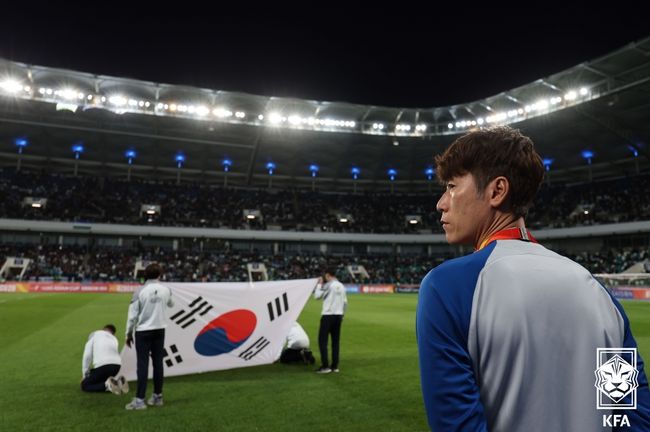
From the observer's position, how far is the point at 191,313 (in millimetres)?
9078

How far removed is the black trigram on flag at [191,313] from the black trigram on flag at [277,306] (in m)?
1.47

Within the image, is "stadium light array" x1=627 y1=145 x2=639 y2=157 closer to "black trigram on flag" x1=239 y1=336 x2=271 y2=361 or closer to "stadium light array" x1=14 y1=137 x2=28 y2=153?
"black trigram on flag" x1=239 y1=336 x2=271 y2=361

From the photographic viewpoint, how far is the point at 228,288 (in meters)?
9.68

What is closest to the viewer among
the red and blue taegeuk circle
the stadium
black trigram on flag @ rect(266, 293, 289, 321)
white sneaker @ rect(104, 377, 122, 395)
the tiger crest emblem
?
the tiger crest emblem

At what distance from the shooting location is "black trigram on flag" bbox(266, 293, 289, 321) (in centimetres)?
1014

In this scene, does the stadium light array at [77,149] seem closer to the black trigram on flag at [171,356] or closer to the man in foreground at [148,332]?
the black trigram on flag at [171,356]

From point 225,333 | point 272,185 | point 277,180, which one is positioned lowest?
point 225,333

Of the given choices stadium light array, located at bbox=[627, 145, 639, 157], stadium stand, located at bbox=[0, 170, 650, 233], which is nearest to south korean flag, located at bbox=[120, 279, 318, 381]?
stadium stand, located at bbox=[0, 170, 650, 233]

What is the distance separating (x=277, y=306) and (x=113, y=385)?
3.73 metres

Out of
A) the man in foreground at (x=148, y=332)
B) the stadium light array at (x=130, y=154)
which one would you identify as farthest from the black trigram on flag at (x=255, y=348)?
the stadium light array at (x=130, y=154)

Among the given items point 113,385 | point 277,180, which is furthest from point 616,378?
point 277,180

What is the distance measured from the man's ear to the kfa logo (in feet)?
1.73

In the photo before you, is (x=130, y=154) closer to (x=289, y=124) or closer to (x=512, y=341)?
(x=289, y=124)

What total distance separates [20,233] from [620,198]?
229 ft
